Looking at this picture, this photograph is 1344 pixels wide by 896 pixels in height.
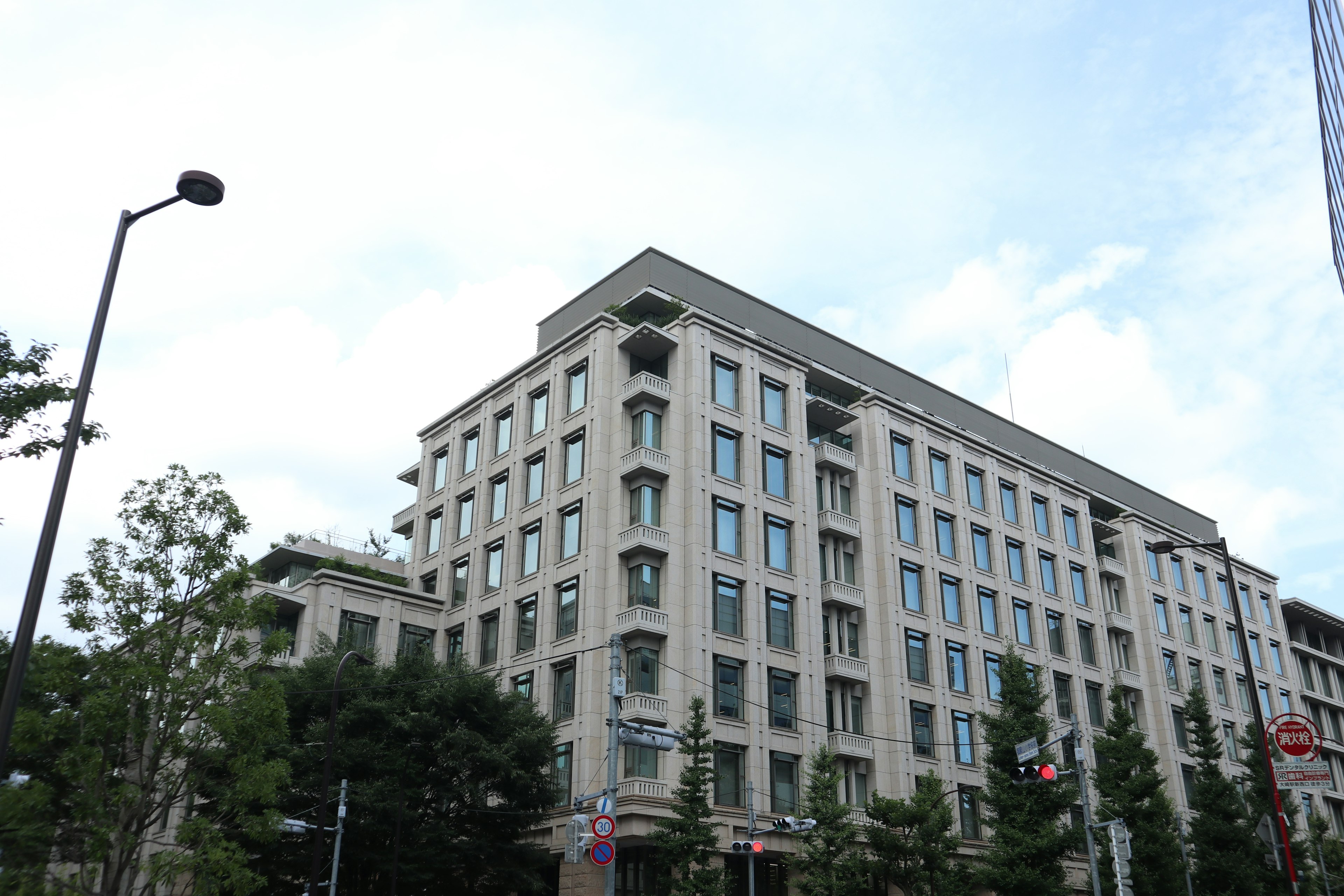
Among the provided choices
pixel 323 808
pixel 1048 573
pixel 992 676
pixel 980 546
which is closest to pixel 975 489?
pixel 980 546

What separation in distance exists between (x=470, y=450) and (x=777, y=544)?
18.8 m

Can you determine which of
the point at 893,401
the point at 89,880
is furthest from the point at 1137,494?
the point at 89,880

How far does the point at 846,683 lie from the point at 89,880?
3464 centimetres

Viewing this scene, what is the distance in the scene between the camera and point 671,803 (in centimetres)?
4009

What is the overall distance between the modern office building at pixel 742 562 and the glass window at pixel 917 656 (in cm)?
15

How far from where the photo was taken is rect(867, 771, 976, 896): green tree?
133 ft

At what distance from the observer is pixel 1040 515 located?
65625 millimetres

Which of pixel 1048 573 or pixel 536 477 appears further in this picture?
pixel 1048 573

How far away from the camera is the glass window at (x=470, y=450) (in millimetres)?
58594

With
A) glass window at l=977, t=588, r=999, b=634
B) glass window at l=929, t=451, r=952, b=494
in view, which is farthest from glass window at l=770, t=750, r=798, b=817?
glass window at l=929, t=451, r=952, b=494

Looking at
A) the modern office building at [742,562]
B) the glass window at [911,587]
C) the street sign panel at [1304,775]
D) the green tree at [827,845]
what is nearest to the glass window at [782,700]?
the modern office building at [742,562]

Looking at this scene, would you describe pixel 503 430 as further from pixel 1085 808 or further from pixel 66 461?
pixel 66 461

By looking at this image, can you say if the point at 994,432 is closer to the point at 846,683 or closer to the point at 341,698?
the point at 846,683

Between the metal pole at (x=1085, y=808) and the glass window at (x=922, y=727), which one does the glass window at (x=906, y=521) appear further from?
the metal pole at (x=1085, y=808)
